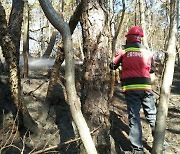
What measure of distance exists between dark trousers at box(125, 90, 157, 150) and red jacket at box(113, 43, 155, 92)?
0.11m

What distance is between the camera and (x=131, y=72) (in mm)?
4730

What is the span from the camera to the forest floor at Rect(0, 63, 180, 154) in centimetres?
559

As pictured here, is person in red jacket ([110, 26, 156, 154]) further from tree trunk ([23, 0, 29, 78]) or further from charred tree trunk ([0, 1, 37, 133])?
tree trunk ([23, 0, 29, 78])

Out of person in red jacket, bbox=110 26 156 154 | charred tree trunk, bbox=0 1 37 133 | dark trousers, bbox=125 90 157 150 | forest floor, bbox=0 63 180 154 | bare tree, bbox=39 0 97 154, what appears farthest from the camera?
forest floor, bbox=0 63 180 154

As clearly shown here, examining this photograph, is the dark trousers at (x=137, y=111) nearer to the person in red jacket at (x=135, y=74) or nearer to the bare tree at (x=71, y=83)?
the person in red jacket at (x=135, y=74)

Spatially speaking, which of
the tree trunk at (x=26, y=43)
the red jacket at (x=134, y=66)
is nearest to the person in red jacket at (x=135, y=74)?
the red jacket at (x=134, y=66)

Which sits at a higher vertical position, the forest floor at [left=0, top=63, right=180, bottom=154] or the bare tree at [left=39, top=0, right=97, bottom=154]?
the bare tree at [left=39, top=0, right=97, bottom=154]

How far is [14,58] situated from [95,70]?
2.26m

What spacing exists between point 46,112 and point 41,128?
21.0 inches

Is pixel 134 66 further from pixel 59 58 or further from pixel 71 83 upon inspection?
pixel 71 83

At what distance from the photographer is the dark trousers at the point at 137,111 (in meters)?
4.53

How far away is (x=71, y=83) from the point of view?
220cm

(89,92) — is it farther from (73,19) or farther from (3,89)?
(3,89)

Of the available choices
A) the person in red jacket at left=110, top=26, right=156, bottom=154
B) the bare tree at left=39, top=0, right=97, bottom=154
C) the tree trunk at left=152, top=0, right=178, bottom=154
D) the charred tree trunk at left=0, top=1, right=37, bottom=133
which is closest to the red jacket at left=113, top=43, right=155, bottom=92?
the person in red jacket at left=110, top=26, right=156, bottom=154
